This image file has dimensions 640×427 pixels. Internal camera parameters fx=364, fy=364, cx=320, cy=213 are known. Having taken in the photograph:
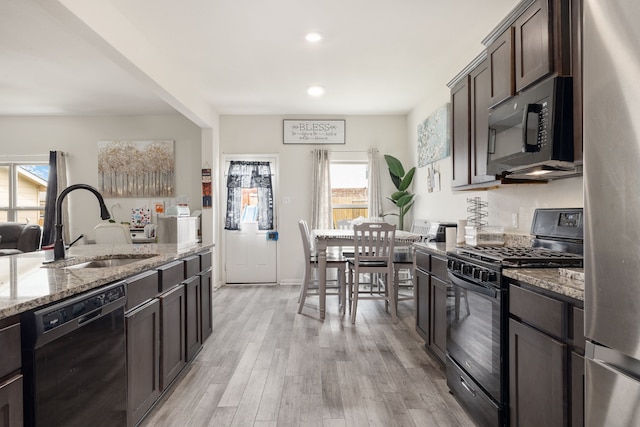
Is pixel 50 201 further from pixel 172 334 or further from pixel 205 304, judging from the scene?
pixel 172 334

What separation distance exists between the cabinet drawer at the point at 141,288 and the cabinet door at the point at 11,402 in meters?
0.69

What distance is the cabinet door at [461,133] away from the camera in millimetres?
2883

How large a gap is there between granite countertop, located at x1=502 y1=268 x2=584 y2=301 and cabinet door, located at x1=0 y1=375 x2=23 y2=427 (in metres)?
1.70

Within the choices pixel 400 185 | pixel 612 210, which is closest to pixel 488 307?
pixel 612 210

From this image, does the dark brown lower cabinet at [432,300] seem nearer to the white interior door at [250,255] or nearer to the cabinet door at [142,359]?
the cabinet door at [142,359]

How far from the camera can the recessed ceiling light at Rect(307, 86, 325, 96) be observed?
4.58 metres

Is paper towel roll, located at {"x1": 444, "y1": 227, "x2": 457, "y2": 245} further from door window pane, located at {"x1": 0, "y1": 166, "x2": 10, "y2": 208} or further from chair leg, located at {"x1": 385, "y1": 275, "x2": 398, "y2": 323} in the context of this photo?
door window pane, located at {"x1": 0, "y1": 166, "x2": 10, "y2": 208}

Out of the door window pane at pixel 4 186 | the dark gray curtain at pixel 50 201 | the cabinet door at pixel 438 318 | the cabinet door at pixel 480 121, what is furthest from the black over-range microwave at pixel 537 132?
the door window pane at pixel 4 186

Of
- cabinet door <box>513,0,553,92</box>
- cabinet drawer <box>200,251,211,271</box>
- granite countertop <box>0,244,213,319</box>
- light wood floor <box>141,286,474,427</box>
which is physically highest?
cabinet door <box>513,0,553,92</box>

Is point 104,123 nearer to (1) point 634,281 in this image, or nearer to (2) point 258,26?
(2) point 258,26

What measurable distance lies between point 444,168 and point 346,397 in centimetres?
289

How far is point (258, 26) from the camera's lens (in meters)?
3.08

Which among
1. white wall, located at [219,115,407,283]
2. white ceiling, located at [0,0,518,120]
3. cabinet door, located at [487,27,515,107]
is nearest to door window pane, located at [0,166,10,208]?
white ceiling, located at [0,0,518,120]

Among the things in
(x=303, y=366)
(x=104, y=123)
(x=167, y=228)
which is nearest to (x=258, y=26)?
(x=167, y=228)
